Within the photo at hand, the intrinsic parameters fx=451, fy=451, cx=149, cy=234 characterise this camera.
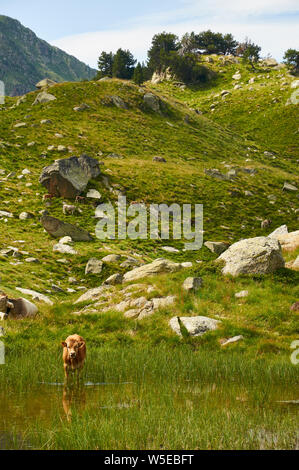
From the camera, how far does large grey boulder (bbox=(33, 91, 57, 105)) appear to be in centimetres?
6862

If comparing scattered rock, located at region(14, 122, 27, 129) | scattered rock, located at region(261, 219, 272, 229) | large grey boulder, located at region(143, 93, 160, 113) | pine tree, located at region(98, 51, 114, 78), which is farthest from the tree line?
scattered rock, located at region(261, 219, 272, 229)

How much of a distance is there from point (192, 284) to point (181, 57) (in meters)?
114

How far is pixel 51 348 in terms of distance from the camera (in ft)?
55.8

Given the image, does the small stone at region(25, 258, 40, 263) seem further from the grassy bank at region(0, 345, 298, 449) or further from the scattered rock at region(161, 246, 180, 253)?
the grassy bank at region(0, 345, 298, 449)

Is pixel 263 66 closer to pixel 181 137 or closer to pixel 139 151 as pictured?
pixel 181 137

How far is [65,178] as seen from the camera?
43688mm

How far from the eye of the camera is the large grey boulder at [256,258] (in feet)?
74.9

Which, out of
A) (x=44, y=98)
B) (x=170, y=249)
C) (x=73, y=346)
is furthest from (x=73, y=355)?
(x=44, y=98)

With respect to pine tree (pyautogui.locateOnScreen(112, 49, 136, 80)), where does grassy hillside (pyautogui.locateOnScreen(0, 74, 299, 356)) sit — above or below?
below

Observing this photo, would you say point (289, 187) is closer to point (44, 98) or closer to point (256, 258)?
point (44, 98)

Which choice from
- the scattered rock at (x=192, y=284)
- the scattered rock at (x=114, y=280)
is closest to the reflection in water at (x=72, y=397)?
the scattered rock at (x=192, y=284)

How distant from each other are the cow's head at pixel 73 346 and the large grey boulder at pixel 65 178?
31.2m

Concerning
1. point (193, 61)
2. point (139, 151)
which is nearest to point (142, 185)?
point (139, 151)

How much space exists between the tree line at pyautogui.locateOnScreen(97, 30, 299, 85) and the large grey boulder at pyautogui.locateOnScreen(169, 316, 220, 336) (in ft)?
271
